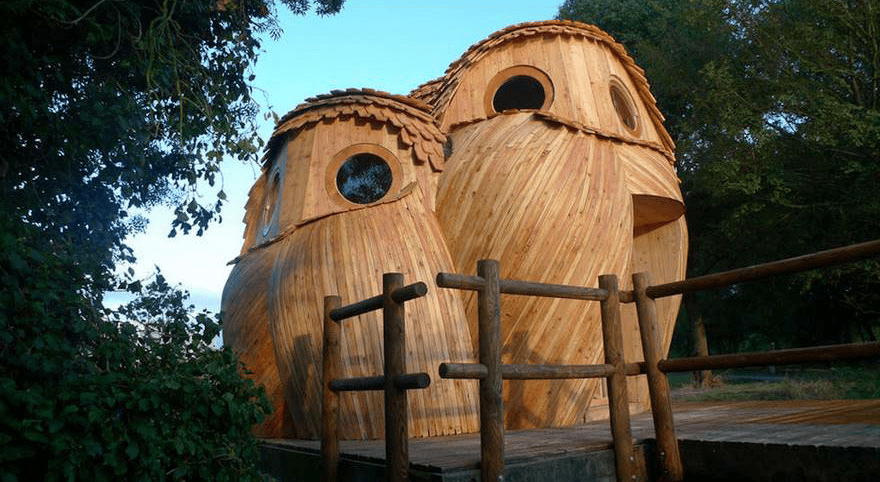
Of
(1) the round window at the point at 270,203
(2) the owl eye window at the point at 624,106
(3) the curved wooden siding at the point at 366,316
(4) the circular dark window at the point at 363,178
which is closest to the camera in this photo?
(3) the curved wooden siding at the point at 366,316

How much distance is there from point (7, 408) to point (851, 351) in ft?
15.3

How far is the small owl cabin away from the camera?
753cm

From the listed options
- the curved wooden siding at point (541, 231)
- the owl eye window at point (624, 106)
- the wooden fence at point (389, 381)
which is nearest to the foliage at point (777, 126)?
the owl eye window at point (624, 106)

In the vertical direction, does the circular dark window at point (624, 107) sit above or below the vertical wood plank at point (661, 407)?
above

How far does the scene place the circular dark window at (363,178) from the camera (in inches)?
326

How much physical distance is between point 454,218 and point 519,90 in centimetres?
233

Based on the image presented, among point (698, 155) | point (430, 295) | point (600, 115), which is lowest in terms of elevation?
point (430, 295)

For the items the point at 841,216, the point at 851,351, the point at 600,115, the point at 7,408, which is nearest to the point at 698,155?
the point at 841,216

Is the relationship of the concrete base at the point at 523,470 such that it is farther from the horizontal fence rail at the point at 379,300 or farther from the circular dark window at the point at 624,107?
the circular dark window at the point at 624,107

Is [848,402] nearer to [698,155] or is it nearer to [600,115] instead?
[600,115]

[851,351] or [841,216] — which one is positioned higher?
[841,216]

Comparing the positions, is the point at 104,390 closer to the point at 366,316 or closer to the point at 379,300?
the point at 379,300

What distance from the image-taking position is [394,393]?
16.4 ft

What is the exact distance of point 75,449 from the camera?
3.83 m
